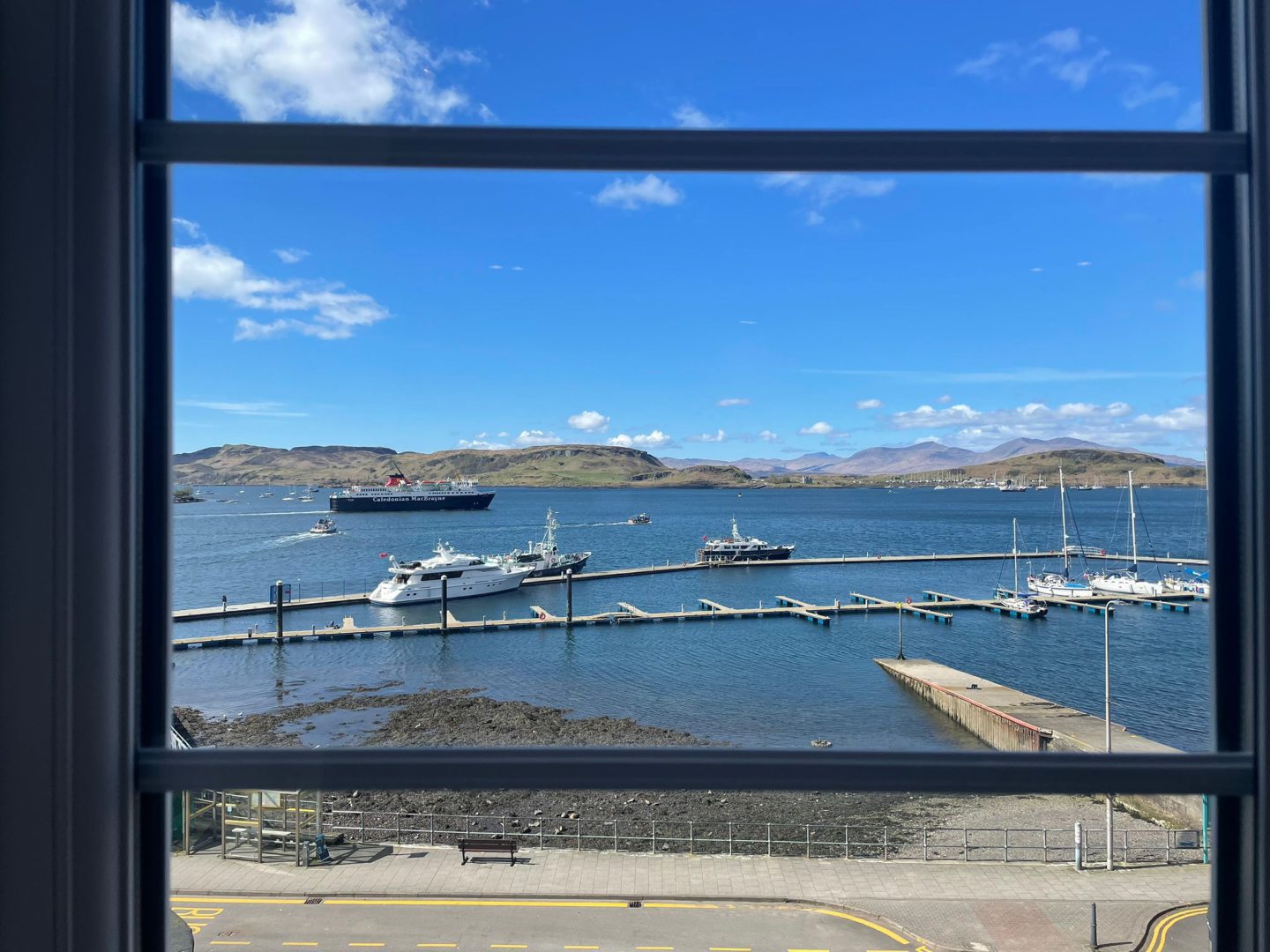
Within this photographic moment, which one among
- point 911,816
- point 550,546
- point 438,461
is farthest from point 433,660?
point 911,816

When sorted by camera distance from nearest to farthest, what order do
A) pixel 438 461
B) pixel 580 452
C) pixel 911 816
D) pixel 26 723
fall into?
pixel 26 723 → pixel 911 816 → pixel 438 461 → pixel 580 452

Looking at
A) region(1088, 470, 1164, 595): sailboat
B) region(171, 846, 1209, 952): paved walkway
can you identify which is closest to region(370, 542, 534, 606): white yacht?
region(171, 846, 1209, 952): paved walkway

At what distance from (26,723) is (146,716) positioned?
89mm

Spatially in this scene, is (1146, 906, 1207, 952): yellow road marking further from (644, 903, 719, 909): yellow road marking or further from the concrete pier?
the concrete pier

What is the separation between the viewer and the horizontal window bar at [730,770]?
57 centimetres

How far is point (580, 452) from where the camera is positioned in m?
24.3

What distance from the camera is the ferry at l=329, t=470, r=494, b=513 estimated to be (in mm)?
25469

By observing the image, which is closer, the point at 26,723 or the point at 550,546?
the point at 26,723

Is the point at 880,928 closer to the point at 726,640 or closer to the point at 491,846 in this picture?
the point at 491,846

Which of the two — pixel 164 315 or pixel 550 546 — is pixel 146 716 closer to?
pixel 164 315

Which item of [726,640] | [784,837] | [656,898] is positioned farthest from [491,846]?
[726,640]

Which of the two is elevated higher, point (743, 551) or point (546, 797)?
point (743, 551)

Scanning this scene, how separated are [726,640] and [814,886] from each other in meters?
15.0

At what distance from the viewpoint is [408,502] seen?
97.2 ft
